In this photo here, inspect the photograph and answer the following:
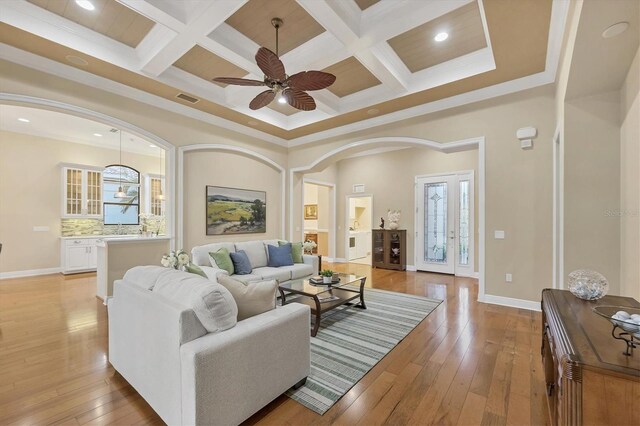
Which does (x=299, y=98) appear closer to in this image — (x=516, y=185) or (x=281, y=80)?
(x=281, y=80)

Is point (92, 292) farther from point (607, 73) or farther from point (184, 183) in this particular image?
point (607, 73)

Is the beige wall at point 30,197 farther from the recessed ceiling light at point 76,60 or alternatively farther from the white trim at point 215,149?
the recessed ceiling light at point 76,60

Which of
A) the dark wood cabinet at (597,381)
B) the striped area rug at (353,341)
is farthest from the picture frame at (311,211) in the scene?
the dark wood cabinet at (597,381)

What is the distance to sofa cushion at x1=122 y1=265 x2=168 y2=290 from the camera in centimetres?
209

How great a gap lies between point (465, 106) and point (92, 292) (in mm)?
7129

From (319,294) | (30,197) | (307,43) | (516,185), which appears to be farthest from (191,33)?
(30,197)

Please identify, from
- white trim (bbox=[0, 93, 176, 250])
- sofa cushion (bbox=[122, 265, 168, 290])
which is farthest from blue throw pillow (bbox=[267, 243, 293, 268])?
sofa cushion (bbox=[122, 265, 168, 290])

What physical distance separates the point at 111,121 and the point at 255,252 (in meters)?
2.96

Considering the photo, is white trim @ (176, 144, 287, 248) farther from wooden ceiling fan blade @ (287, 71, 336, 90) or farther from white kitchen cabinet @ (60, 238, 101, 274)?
white kitchen cabinet @ (60, 238, 101, 274)

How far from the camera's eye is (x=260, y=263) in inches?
197

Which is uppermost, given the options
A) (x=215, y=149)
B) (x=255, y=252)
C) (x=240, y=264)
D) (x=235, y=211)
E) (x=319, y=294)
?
(x=215, y=149)

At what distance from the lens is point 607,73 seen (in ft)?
8.11

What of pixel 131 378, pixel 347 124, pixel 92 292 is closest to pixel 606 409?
pixel 131 378

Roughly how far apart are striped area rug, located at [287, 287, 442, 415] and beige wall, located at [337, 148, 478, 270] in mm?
3330
